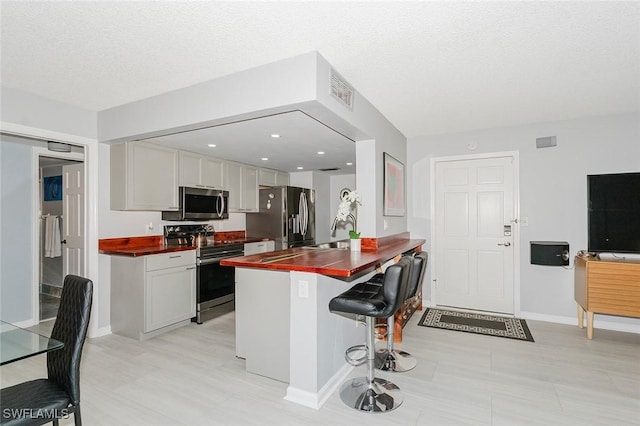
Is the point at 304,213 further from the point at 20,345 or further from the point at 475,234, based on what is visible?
the point at 20,345

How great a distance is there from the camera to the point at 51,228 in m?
4.96

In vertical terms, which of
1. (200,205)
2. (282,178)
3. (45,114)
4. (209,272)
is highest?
(45,114)

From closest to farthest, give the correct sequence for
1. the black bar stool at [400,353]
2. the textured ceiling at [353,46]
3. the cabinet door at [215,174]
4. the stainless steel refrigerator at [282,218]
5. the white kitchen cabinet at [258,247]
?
the textured ceiling at [353,46]
the black bar stool at [400,353]
the cabinet door at [215,174]
the white kitchen cabinet at [258,247]
the stainless steel refrigerator at [282,218]

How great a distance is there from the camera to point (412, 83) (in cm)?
284

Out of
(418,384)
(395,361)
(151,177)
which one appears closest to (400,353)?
(395,361)

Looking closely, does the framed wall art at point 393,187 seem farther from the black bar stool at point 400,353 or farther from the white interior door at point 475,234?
the black bar stool at point 400,353

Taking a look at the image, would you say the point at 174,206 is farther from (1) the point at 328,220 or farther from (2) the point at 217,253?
(1) the point at 328,220

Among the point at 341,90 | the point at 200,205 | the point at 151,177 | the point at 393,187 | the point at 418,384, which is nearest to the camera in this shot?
the point at 418,384

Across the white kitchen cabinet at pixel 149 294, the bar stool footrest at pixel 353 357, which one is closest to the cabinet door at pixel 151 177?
the white kitchen cabinet at pixel 149 294

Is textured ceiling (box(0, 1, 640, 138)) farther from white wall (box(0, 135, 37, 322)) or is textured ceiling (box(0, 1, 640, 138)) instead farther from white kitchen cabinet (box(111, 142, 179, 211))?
white wall (box(0, 135, 37, 322))

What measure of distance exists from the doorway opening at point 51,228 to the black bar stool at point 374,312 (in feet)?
15.2

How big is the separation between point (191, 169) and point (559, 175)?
469 centimetres

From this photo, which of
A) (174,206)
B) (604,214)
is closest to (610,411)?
(604,214)

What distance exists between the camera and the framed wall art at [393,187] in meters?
3.72
